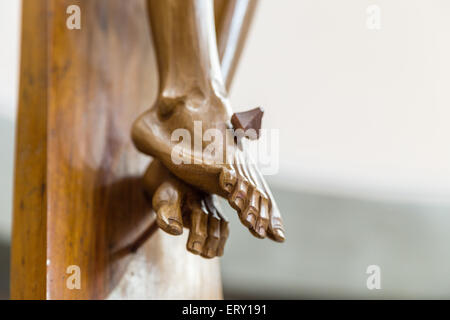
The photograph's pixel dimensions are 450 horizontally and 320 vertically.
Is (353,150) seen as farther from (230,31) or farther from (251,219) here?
(251,219)

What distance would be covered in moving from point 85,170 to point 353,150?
35.7 inches

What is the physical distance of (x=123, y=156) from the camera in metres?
0.63

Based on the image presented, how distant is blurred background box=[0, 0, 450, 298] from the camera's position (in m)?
1.29

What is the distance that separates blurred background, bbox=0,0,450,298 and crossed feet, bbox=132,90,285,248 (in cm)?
80

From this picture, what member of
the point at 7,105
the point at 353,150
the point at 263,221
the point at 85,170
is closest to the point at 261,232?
the point at 263,221

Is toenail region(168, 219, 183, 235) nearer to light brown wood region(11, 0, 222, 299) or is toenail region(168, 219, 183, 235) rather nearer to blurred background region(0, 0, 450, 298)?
light brown wood region(11, 0, 222, 299)

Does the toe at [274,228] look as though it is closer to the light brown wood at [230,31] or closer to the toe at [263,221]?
the toe at [263,221]

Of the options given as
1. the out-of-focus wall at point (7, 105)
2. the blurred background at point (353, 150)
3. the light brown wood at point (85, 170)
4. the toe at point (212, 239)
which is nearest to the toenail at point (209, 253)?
the toe at point (212, 239)

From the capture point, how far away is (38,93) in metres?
0.57

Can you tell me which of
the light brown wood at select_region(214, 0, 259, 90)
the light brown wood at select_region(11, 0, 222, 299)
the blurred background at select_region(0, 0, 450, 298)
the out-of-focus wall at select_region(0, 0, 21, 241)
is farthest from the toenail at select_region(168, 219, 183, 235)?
the blurred background at select_region(0, 0, 450, 298)

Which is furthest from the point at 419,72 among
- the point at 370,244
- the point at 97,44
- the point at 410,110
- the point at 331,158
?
the point at 97,44

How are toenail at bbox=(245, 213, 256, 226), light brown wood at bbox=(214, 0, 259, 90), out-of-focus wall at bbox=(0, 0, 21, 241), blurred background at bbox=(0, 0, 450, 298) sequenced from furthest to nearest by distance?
blurred background at bbox=(0, 0, 450, 298) < out-of-focus wall at bbox=(0, 0, 21, 241) < light brown wood at bbox=(214, 0, 259, 90) < toenail at bbox=(245, 213, 256, 226)

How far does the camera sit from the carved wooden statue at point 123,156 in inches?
18.4

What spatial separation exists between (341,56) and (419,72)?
19cm
